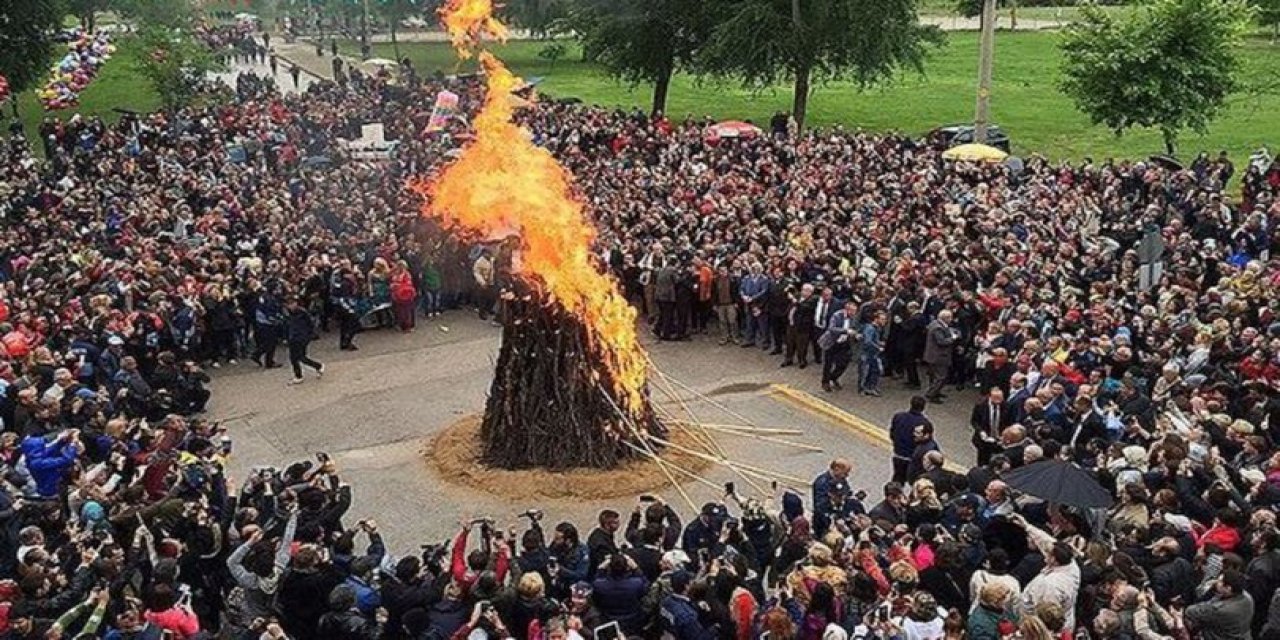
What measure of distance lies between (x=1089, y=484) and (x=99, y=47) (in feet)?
145

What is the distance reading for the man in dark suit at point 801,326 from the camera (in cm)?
1869

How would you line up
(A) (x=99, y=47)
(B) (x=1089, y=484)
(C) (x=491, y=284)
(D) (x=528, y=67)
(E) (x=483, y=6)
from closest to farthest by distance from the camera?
(B) (x=1089, y=484) → (E) (x=483, y=6) → (C) (x=491, y=284) → (A) (x=99, y=47) → (D) (x=528, y=67)

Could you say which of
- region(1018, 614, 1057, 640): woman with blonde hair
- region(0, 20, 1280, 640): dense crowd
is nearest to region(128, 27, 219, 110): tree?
region(0, 20, 1280, 640): dense crowd

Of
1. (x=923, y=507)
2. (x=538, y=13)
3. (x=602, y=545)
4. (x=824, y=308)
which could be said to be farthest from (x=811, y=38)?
(x=602, y=545)

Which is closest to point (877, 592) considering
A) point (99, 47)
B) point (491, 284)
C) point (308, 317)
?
point (308, 317)

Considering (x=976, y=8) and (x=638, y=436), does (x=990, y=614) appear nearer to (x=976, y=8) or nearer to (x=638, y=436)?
(x=638, y=436)

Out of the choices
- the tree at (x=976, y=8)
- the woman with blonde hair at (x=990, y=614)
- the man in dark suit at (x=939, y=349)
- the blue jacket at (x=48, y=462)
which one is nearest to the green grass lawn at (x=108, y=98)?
the blue jacket at (x=48, y=462)

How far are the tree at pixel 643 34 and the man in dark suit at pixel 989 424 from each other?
24.9m

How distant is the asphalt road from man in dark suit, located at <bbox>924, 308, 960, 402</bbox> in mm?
367

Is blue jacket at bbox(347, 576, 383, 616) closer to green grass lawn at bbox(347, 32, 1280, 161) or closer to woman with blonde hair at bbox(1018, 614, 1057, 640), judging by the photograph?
woman with blonde hair at bbox(1018, 614, 1057, 640)

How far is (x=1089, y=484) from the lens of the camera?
1043 centimetres

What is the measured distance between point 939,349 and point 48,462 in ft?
36.8

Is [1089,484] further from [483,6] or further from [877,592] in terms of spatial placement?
[483,6]

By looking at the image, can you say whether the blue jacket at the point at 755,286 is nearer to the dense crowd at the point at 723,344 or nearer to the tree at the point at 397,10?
the dense crowd at the point at 723,344
